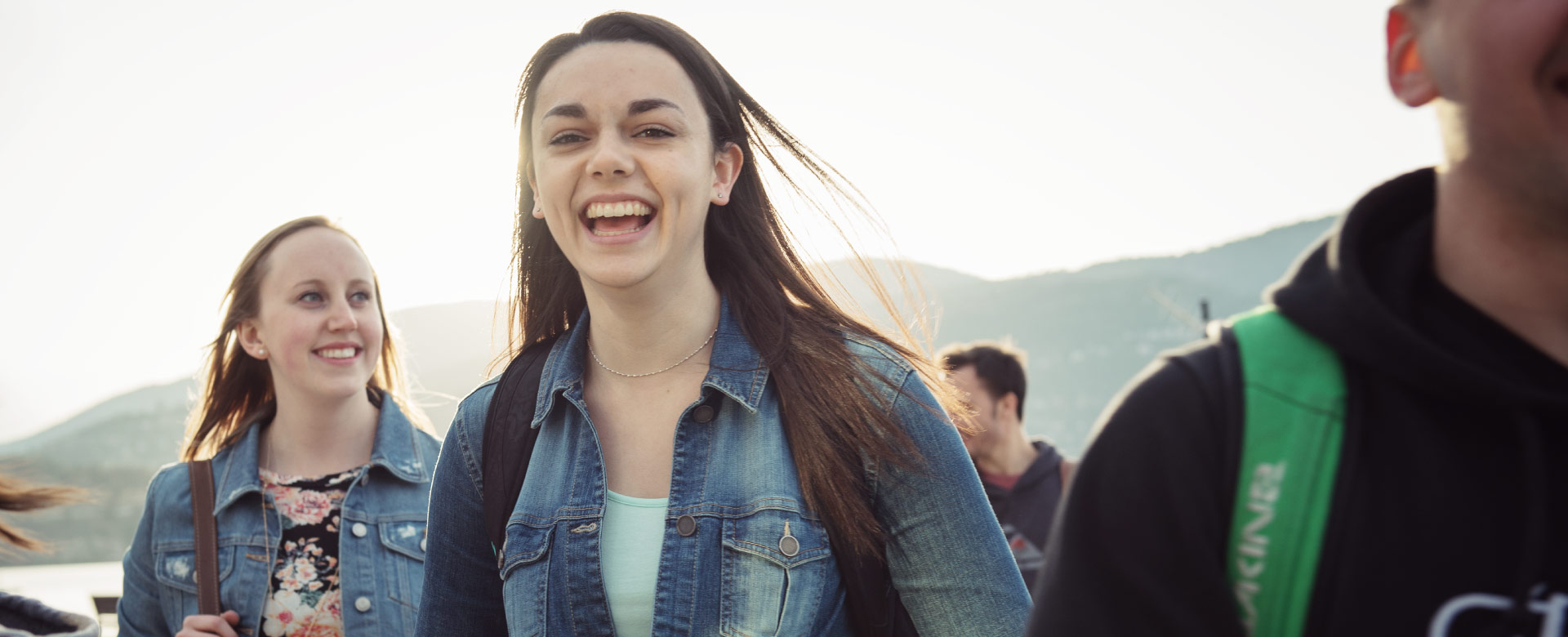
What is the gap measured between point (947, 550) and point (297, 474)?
2664mm

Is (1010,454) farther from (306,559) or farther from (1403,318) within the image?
(1403,318)

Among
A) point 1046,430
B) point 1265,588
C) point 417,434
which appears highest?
point 1265,588

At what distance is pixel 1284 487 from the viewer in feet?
3.54

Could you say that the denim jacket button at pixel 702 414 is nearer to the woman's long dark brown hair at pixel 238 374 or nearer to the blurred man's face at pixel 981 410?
the woman's long dark brown hair at pixel 238 374

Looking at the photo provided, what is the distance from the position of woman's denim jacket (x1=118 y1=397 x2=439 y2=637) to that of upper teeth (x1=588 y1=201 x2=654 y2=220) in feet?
5.40

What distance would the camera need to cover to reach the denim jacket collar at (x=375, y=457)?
12.2 feet

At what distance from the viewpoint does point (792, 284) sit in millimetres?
2602

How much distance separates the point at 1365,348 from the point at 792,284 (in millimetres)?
1600

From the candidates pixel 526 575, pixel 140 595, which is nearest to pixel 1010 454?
pixel 526 575

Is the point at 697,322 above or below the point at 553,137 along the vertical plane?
below

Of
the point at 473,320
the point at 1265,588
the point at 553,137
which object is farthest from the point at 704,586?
the point at 473,320

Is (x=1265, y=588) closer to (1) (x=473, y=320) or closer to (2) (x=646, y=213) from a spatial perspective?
(2) (x=646, y=213)

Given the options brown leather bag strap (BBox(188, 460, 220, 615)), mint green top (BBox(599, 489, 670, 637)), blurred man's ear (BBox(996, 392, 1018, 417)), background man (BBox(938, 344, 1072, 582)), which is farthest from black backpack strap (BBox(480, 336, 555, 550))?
blurred man's ear (BBox(996, 392, 1018, 417))

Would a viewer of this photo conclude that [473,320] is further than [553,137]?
Yes
